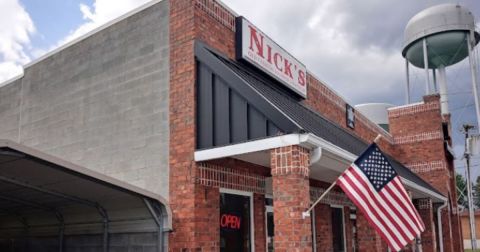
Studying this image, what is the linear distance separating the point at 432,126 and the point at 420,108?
1.03m

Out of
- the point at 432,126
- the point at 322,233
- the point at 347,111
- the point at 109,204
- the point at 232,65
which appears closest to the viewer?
the point at 109,204

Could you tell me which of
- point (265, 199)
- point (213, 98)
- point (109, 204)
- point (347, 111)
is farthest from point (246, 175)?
point (347, 111)

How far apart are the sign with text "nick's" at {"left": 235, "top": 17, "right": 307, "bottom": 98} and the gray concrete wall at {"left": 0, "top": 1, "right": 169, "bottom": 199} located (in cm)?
156

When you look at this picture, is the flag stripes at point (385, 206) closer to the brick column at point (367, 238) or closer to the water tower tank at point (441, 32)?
the brick column at point (367, 238)

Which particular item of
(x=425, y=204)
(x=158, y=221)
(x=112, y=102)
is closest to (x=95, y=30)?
(x=112, y=102)

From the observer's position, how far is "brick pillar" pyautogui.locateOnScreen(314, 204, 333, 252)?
13125 mm

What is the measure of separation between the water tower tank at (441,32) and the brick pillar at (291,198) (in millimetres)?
23410

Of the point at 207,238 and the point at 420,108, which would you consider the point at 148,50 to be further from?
the point at 420,108

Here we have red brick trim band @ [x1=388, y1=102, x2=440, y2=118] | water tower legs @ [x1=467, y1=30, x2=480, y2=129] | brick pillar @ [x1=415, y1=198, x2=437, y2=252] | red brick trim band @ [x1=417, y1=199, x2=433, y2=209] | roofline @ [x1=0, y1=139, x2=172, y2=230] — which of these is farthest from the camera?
water tower legs @ [x1=467, y1=30, x2=480, y2=129]

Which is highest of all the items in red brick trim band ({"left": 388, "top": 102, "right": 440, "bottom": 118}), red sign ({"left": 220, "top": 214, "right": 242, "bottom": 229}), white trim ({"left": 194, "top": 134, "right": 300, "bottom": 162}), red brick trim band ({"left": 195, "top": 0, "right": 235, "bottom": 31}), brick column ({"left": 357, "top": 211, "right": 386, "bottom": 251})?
red brick trim band ({"left": 388, "top": 102, "right": 440, "bottom": 118})

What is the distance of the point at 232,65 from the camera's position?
9.27m

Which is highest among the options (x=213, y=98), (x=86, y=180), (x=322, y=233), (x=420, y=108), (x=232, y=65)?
(x=420, y=108)

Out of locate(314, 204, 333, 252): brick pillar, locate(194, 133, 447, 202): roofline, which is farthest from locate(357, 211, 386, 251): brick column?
locate(194, 133, 447, 202): roofline

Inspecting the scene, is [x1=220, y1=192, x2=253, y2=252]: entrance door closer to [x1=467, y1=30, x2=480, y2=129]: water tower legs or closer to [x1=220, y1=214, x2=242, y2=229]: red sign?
[x1=220, y1=214, x2=242, y2=229]: red sign
